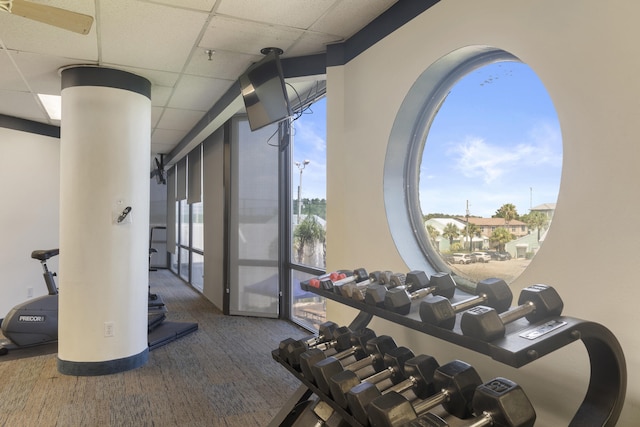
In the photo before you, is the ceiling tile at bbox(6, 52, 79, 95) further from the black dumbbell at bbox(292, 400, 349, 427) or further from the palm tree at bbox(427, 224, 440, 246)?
the black dumbbell at bbox(292, 400, 349, 427)

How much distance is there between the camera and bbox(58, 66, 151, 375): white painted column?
362 cm

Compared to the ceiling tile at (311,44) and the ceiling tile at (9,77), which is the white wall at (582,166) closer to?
the ceiling tile at (311,44)

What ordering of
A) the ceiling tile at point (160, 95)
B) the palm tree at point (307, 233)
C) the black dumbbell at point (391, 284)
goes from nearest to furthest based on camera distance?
the black dumbbell at point (391, 284) → the ceiling tile at point (160, 95) → the palm tree at point (307, 233)

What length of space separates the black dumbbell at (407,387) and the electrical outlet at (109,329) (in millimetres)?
2799

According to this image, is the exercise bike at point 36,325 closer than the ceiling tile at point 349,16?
No

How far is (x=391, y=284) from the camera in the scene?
1.90 meters

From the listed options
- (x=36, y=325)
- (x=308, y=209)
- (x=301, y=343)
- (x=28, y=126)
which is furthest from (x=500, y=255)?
(x=28, y=126)

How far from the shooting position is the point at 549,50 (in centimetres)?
173

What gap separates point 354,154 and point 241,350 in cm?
239

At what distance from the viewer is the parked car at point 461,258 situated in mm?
2537

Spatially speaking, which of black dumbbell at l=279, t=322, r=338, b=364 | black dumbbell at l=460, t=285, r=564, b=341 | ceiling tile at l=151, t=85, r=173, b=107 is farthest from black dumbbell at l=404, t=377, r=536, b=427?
ceiling tile at l=151, t=85, r=173, b=107

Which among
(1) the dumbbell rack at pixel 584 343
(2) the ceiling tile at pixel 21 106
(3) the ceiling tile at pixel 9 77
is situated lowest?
(1) the dumbbell rack at pixel 584 343

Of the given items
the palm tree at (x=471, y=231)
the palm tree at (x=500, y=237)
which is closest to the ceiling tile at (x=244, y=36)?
the palm tree at (x=471, y=231)

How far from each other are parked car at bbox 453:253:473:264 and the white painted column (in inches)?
106
